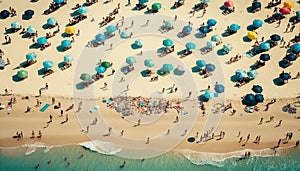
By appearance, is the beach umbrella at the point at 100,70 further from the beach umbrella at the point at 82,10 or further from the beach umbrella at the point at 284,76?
the beach umbrella at the point at 284,76

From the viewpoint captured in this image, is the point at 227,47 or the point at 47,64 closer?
the point at 47,64

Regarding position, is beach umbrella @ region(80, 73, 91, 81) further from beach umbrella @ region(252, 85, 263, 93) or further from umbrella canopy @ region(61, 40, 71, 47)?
beach umbrella @ region(252, 85, 263, 93)

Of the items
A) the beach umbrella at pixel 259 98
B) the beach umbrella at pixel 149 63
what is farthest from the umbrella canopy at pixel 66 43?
the beach umbrella at pixel 259 98

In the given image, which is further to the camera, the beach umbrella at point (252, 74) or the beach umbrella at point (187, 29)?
the beach umbrella at point (187, 29)

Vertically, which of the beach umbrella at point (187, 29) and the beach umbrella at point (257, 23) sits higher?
the beach umbrella at point (257, 23)

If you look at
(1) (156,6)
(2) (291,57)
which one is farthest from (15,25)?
(2) (291,57)

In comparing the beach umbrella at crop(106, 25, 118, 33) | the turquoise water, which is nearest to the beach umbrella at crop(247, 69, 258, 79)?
the turquoise water

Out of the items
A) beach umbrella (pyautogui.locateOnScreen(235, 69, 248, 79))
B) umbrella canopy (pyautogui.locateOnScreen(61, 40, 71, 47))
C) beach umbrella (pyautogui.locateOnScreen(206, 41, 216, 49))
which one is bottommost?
beach umbrella (pyautogui.locateOnScreen(235, 69, 248, 79))

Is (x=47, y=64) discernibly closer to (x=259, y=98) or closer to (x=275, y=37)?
(x=259, y=98)
